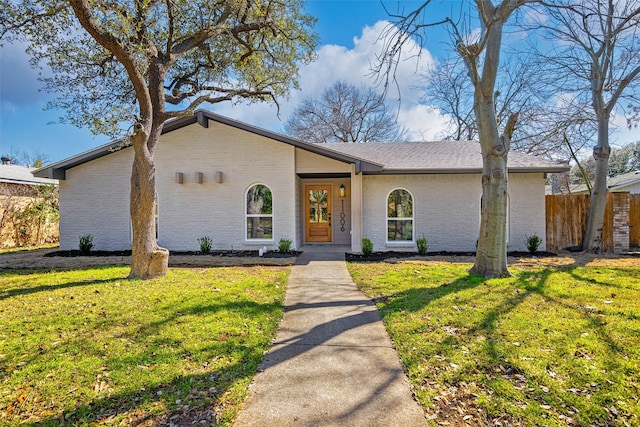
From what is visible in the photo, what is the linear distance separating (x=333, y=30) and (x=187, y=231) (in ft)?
29.1

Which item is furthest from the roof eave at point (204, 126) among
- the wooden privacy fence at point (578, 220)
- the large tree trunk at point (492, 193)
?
the wooden privacy fence at point (578, 220)

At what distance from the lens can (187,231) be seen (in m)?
11.0

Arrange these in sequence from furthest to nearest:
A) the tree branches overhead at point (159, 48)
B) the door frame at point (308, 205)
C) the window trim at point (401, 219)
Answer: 1. the door frame at point (308, 205)
2. the window trim at point (401, 219)
3. the tree branches overhead at point (159, 48)

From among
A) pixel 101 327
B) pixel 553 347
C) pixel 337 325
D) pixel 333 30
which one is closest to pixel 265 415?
pixel 337 325

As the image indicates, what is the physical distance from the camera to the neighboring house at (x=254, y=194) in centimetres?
1077

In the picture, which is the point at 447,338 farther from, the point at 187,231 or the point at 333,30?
the point at 333,30

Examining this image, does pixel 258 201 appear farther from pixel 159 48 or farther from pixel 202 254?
pixel 159 48

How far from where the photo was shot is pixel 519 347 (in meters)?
3.53

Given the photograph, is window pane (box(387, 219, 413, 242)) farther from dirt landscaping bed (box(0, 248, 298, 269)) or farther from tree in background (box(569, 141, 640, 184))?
tree in background (box(569, 141, 640, 184))

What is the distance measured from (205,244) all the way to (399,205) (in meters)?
6.85

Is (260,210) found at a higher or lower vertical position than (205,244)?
higher

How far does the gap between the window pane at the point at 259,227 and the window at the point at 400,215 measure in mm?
4193

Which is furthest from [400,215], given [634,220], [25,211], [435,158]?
[25,211]

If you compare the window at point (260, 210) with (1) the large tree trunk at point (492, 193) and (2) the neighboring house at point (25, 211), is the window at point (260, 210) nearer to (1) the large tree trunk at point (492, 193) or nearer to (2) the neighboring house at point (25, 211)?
(1) the large tree trunk at point (492, 193)
